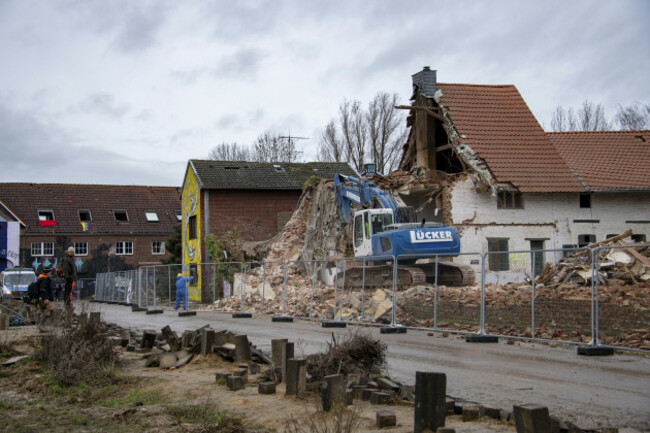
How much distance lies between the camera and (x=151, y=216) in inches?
2719

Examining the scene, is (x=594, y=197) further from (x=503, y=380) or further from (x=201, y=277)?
(x=503, y=380)

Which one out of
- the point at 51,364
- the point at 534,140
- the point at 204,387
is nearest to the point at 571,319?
the point at 204,387

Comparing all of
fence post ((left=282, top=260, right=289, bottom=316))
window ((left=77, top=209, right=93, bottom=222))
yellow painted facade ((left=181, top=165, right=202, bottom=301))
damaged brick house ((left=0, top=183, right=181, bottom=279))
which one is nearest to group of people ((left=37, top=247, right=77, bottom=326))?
fence post ((left=282, top=260, right=289, bottom=316))

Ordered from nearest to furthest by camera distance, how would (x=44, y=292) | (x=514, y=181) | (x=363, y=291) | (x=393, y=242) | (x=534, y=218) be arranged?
(x=44, y=292)
(x=363, y=291)
(x=393, y=242)
(x=514, y=181)
(x=534, y=218)

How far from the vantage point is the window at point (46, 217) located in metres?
63.1

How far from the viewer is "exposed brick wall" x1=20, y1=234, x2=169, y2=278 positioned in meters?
61.8

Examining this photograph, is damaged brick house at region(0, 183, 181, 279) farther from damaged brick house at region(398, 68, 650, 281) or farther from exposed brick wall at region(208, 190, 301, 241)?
damaged brick house at region(398, 68, 650, 281)

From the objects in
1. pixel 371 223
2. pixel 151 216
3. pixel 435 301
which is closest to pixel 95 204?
pixel 151 216

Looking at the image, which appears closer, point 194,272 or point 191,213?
point 194,272

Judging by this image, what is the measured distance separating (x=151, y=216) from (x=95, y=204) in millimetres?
5353

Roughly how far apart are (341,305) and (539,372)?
32.1 ft

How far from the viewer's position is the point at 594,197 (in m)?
33.9

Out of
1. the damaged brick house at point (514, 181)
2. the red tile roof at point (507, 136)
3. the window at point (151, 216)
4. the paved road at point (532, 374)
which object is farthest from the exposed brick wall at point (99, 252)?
the paved road at point (532, 374)

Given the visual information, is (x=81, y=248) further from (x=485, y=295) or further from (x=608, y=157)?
(x=485, y=295)
